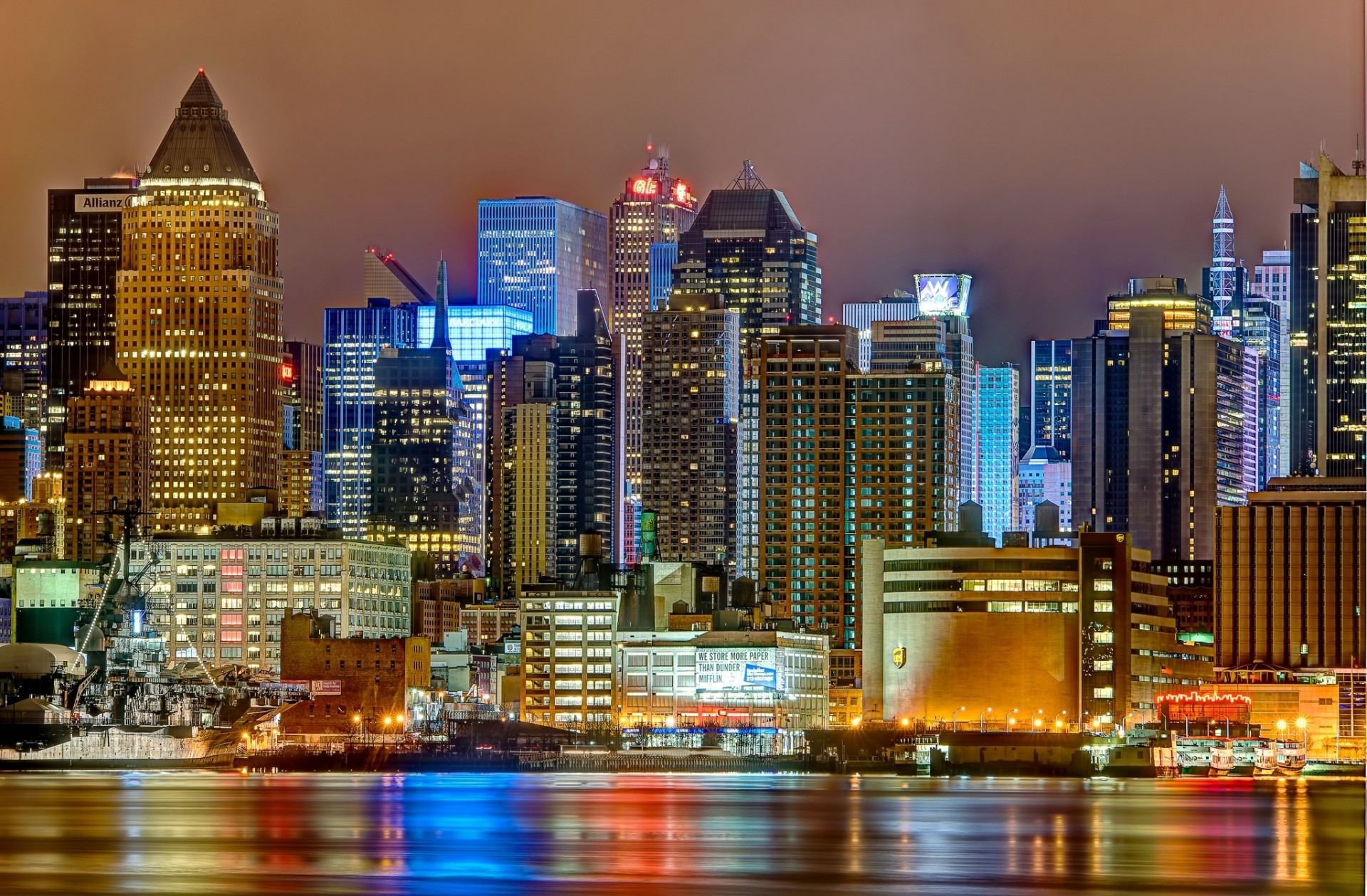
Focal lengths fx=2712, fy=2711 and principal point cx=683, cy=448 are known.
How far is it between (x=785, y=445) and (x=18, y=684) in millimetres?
71960

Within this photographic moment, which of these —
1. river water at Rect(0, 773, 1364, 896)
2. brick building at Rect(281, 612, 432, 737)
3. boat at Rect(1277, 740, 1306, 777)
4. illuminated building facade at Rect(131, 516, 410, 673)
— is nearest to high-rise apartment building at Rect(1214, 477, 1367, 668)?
boat at Rect(1277, 740, 1306, 777)

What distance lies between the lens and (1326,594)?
608 ft

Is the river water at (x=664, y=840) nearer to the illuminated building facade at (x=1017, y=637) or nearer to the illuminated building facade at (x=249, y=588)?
the illuminated building facade at (x=1017, y=637)

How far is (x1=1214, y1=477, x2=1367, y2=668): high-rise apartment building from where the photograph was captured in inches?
7274

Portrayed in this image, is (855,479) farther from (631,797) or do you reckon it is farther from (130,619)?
(631,797)

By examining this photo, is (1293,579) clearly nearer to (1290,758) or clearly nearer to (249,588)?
(1290,758)

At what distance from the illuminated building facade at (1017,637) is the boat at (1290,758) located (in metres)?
7.28

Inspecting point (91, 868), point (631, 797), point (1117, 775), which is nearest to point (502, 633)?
point (1117, 775)

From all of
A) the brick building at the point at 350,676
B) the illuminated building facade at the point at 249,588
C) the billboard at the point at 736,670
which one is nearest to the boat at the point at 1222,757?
the billboard at the point at 736,670

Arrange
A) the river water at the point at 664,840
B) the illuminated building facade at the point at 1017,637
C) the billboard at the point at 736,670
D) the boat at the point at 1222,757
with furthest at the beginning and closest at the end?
the billboard at the point at 736,670 → the illuminated building facade at the point at 1017,637 → the boat at the point at 1222,757 → the river water at the point at 664,840

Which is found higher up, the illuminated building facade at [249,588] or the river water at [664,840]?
the illuminated building facade at [249,588]

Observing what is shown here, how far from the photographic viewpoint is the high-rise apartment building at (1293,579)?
18475 cm

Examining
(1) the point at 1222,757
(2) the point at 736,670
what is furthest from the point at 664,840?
(2) the point at 736,670

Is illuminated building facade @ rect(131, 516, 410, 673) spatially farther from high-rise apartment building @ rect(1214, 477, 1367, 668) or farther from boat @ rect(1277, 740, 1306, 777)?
high-rise apartment building @ rect(1214, 477, 1367, 668)
